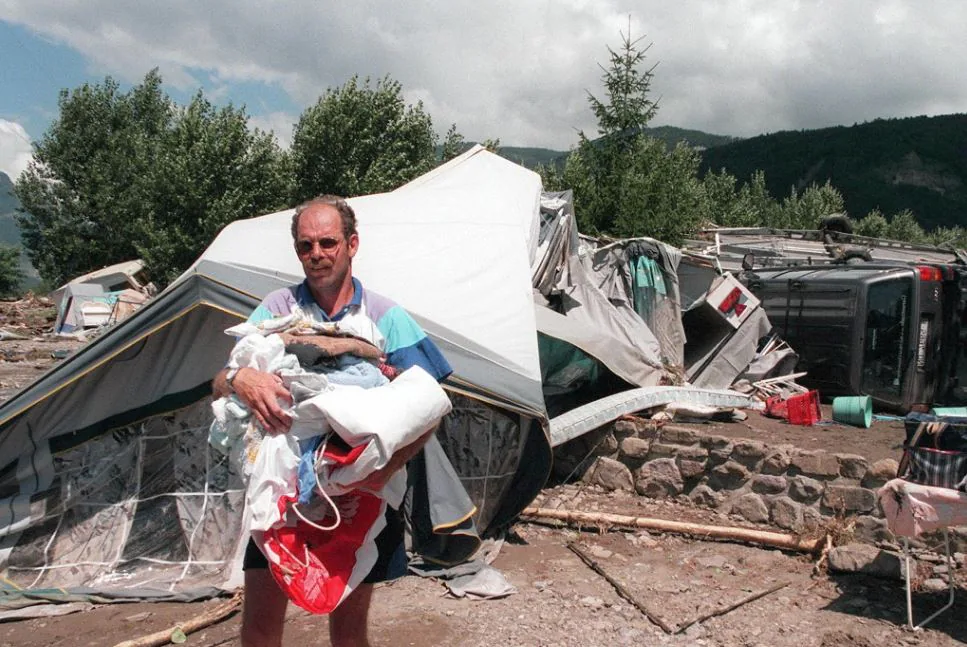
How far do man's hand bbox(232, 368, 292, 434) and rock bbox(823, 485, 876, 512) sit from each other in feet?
13.3

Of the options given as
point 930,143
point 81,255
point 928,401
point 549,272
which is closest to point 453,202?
point 549,272

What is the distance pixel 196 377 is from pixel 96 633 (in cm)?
149

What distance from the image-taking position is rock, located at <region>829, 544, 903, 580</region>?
4268 mm

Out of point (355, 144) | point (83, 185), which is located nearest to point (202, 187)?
point (355, 144)

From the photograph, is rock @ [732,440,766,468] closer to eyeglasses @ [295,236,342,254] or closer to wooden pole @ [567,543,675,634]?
wooden pole @ [567,543,675,634]

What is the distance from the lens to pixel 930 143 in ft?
219

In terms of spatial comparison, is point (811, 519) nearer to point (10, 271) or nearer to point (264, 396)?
point (264, 396)

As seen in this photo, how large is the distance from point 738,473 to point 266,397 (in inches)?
164

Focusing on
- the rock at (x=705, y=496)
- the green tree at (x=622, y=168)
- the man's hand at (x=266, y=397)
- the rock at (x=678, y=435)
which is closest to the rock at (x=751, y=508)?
the rock at (x=705, y=496)

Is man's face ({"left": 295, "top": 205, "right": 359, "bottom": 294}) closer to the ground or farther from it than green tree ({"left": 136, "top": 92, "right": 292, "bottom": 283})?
closer to the ground

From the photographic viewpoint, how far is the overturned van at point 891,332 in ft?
23.1

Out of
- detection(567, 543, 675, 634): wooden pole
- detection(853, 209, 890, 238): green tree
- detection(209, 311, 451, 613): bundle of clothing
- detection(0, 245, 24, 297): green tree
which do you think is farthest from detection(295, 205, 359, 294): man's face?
detection(853, 209, 890, 238): green tree

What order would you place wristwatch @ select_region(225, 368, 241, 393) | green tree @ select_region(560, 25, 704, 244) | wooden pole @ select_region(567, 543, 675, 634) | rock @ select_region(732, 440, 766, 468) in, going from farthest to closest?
green tree @ select_region(560, 25, 704, 244) → rock @ select_region(732, 440, 766, 468) → wooden pole @ select_region(567, 543, 675, 634) → wristwatch @ select_region(225, 368, 241, 393)

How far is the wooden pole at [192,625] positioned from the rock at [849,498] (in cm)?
356
